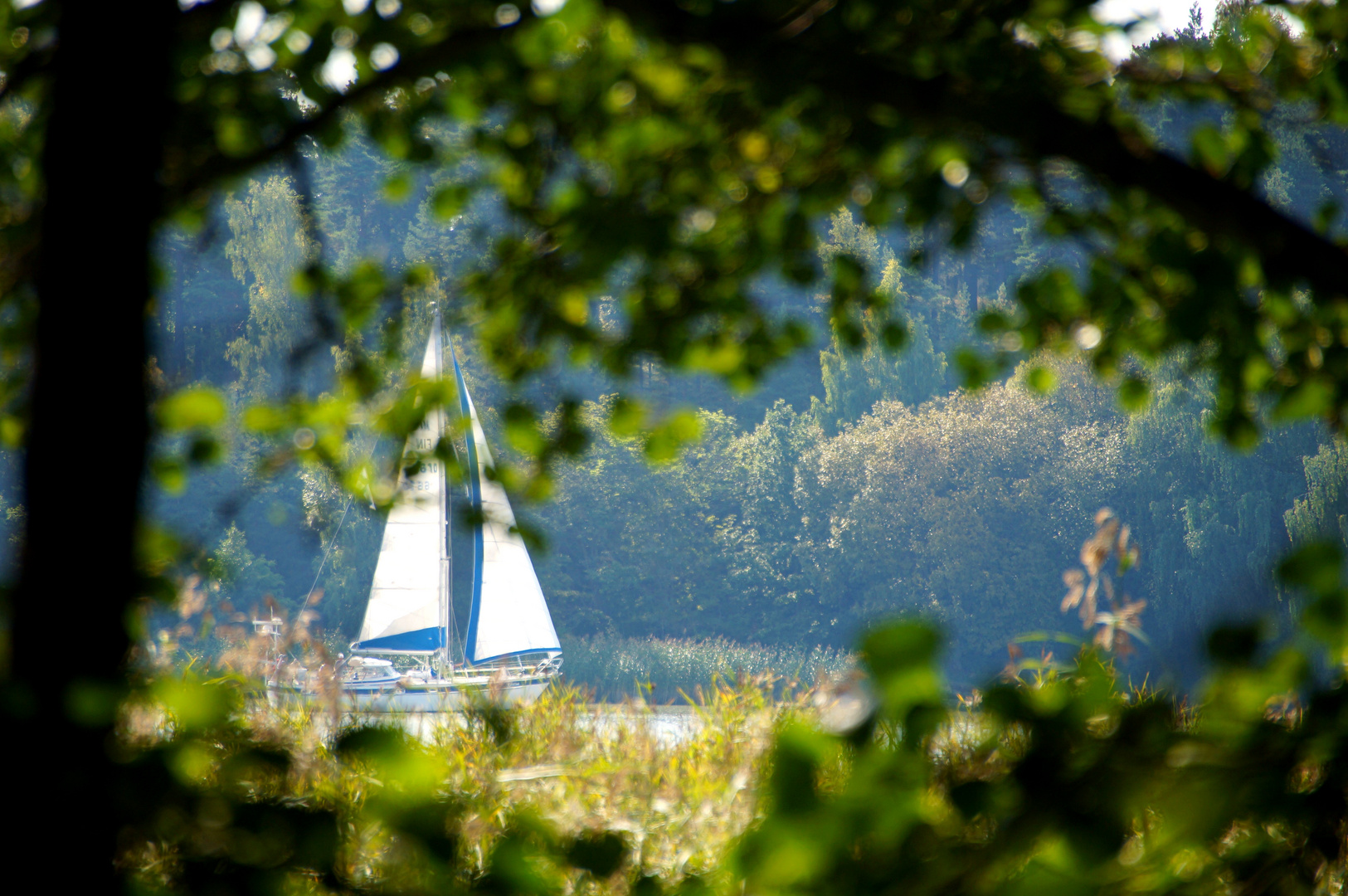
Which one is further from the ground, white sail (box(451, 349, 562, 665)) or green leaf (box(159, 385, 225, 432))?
green leaf (box(159, 385, 225, 432))

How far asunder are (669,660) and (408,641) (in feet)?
42.7

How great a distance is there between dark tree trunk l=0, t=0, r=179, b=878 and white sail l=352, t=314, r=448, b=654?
599 inches

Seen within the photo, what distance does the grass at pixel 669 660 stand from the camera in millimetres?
27344

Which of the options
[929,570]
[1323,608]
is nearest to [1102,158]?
[1323,608]

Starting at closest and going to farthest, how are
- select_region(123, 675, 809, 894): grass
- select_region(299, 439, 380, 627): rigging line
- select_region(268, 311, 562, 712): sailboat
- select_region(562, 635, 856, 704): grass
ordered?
select_region(299, 439, 380, 627): rigging line → select_region(123, 675, 809, 894): grass → select_region(268, 311, 562, 712): sailboat → select_region(562, 635, 856, 704): grass

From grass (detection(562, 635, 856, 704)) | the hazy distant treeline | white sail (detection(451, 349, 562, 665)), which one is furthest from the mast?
grass (detection(562, 635, 856, 704))

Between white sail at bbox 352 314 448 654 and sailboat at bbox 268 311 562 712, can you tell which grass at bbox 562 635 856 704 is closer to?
sailboat at bbox 268 311 562 712

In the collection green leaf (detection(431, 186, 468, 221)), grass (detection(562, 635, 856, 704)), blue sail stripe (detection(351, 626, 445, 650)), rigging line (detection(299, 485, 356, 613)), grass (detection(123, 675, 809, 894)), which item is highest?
green leaf (detection(431, 186, 468, 221))

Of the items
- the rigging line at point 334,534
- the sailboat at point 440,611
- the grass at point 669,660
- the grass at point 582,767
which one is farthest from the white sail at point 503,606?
the grass at point 582,767

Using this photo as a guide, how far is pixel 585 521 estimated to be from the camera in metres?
35.2

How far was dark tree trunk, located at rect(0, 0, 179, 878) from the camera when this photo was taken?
0.73 meters

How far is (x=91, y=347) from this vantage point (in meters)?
0.77

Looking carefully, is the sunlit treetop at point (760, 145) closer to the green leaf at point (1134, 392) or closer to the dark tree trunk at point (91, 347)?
the green leaf at point (1134, 392)

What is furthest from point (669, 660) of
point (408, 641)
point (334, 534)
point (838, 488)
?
point (334, 534)
